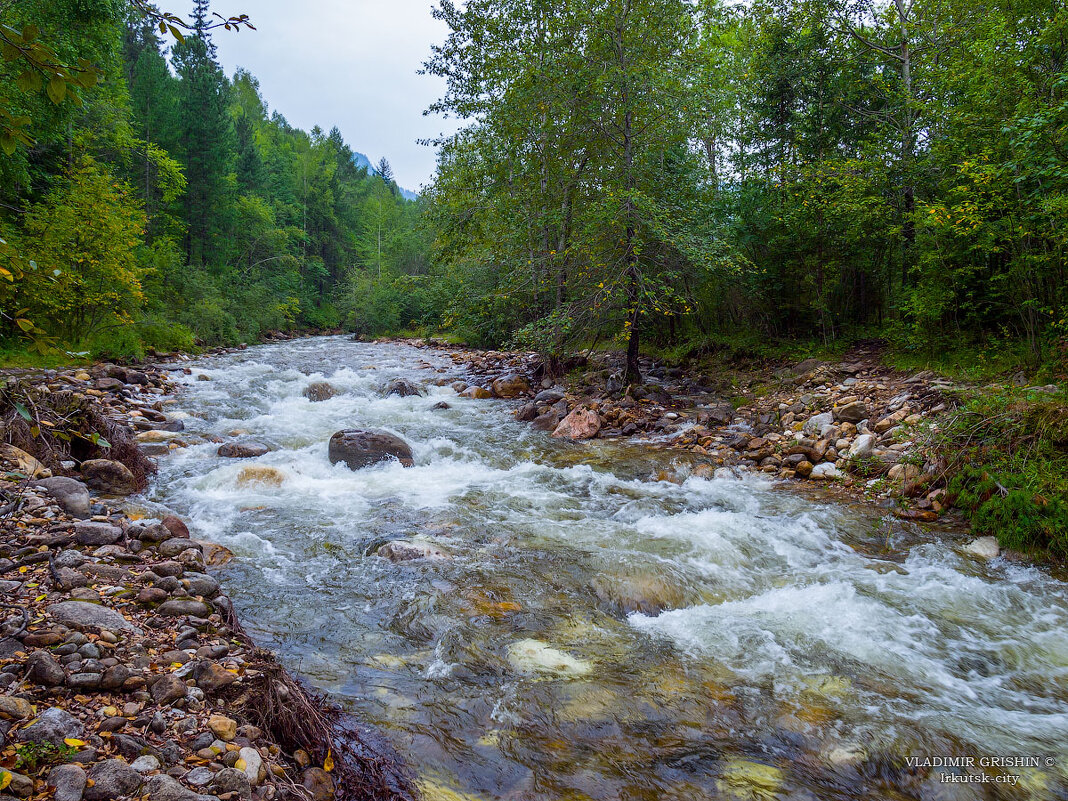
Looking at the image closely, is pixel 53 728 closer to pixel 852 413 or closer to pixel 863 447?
pixel 863 447

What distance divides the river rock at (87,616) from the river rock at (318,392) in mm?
10916

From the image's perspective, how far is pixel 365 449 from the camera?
926 cm

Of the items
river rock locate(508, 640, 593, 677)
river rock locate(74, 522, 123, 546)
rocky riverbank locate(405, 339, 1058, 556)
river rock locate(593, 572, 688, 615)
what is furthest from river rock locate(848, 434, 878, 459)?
river rock locate(74, 522, 123, 546)

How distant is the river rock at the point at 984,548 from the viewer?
18.7ft

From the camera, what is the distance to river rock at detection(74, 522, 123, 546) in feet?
14.8

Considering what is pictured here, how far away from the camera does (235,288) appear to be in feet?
105

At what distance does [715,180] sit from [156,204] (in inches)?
1069

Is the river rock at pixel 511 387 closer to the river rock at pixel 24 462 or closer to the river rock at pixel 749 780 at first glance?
the river rock at pixel 24 462

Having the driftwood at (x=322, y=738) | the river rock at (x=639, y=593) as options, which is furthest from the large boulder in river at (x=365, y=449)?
the driftwood at (x=322, y=738)

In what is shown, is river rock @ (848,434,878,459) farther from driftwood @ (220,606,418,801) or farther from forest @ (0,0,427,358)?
forest @ (0,0,427,358)

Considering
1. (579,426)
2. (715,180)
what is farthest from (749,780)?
(715,180)

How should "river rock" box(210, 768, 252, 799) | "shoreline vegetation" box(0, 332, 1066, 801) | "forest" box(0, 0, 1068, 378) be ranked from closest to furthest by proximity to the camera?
"river rock" box(210, 768, 252, 799)
"shoreline vegetation" box(0, 332, 1066, 801)
"forest" box(0, 0, 1068, 378)

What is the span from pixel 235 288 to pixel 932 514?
34.7 meters

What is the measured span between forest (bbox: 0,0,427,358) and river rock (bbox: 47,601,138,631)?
1.92 meters
